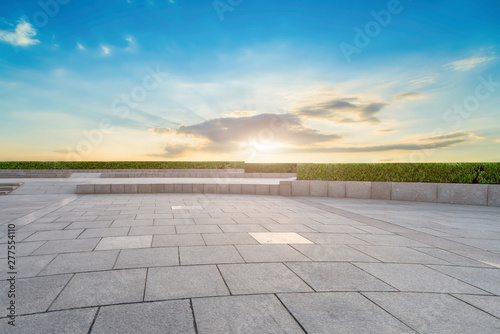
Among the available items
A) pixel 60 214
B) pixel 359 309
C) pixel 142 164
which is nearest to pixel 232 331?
pixel 359 309

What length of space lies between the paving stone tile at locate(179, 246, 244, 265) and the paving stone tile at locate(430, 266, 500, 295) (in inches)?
102

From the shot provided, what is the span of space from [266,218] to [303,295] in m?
4.29

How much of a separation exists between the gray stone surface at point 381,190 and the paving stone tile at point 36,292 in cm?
1109

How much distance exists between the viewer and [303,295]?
9.61 feet

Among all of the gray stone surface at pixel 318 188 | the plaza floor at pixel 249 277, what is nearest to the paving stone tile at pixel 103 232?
the plaza floor at pixel 249 277

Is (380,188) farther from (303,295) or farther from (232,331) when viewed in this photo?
(232,331)

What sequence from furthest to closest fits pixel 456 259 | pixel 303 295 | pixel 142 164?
pixel 142 164 → pixel 456 259 → pixel 303 295

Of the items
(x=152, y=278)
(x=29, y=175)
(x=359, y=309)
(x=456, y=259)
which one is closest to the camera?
(x=359, y=309)

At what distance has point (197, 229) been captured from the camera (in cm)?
582

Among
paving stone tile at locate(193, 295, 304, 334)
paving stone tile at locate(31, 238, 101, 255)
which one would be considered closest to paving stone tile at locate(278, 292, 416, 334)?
paving stone tile at locate(193, 295, 304, 334)

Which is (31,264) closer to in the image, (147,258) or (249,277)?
(147,258)

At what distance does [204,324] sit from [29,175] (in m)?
23.6

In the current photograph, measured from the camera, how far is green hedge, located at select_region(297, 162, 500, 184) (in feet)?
34.9

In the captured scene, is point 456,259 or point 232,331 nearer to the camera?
point 232,331
